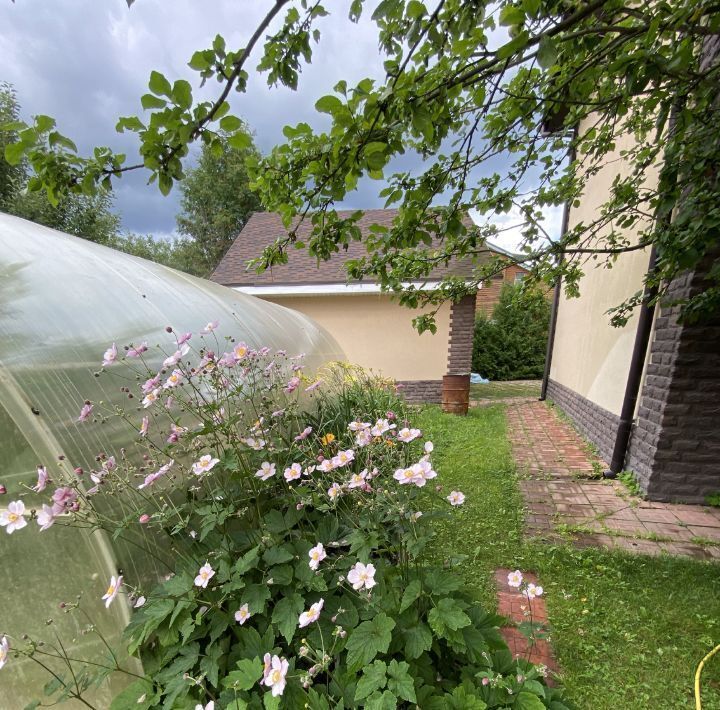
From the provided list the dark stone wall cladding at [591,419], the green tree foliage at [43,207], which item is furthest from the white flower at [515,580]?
the green tree foliage at [43,207]

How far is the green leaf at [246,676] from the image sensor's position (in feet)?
3.18

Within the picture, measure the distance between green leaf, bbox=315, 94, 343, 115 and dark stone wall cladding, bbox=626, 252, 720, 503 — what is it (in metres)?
3.00

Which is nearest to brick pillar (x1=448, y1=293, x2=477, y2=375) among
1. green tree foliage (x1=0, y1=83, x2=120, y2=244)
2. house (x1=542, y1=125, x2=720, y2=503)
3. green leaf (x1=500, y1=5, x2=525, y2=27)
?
house (x1=542, y1=125, x2=720, y2=503)

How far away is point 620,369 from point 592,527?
2.06 m

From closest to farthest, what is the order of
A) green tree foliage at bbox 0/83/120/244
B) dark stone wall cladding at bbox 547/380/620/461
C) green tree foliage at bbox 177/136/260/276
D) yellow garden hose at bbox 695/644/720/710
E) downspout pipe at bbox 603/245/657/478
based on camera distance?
yellow garden hose at bbox 695/644/720/710 → downspout pipe at bbox 603/245/657/478 → dark stone wall cladding at bbox 547/380/620/461 → green tree foliage at bbox 0/83/120/244 → green tree foliage at bbox 177/136/260/276

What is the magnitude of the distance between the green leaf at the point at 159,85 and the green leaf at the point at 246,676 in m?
1.66

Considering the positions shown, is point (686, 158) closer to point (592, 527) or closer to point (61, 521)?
point (592, 527)

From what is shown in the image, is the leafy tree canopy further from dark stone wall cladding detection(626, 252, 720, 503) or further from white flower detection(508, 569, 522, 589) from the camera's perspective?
white flower detection(508, 569, 522, 589)

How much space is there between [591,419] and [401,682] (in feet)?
15.1

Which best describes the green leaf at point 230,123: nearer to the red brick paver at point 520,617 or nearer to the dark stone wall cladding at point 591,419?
the red brick paver at point 520,617

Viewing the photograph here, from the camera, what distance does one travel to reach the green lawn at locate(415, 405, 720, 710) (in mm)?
1543

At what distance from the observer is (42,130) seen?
42.8 inches

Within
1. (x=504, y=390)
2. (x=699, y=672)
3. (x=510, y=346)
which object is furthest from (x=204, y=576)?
(x=510, y=346)

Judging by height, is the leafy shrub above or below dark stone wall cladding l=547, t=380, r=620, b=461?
above
